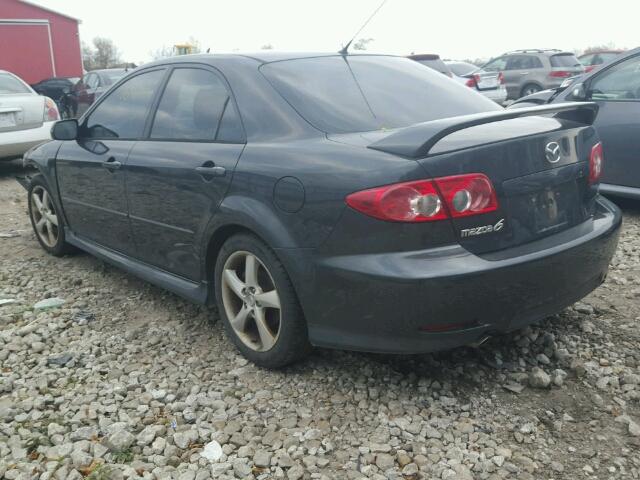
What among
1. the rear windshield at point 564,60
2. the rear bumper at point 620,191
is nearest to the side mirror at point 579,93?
the rear bumper at point 620,191

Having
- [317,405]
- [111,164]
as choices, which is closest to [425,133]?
[317,405]

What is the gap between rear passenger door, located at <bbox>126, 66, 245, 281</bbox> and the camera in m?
3.23

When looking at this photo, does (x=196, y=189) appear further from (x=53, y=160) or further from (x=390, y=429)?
(x=53, y=160)

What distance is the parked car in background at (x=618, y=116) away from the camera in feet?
18.0

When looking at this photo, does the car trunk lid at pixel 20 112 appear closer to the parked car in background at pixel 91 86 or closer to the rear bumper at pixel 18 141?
the rear bumper at pixel 18 141

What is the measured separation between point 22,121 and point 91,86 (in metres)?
9.11

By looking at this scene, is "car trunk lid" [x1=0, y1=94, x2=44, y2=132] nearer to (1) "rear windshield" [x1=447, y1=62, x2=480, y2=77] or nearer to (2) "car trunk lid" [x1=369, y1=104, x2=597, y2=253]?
(2) "car trunk lid" [x1=369, y1=104, x2=597, y2=253]

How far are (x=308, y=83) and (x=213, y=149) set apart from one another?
1.91ft

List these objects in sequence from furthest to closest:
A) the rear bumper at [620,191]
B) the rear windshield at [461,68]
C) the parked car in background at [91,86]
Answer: the rear windshield at [461,68] → the parked car in background at [91,86] → the rear bumper at [620,191]

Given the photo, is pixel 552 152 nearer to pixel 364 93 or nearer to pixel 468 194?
pixel 468 194

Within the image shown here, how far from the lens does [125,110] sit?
164 inches

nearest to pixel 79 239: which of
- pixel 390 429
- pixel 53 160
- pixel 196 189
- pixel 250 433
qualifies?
pixel 53 160

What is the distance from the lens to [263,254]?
116 inches

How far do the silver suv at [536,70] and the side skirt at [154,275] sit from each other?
16.8m
